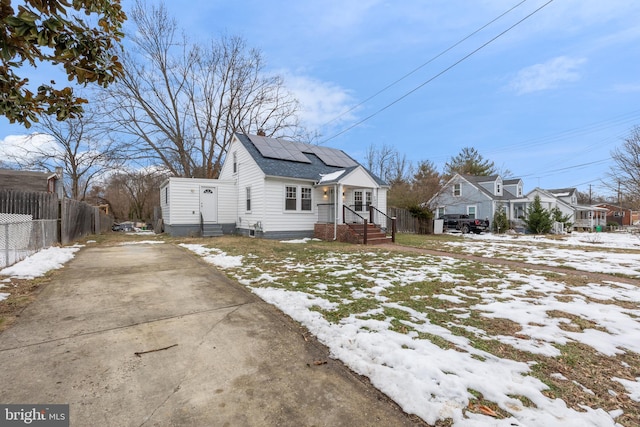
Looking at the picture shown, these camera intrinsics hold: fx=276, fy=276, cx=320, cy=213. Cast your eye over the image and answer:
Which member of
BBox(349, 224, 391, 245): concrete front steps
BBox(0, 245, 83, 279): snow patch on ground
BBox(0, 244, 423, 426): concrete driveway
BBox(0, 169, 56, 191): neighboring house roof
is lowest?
BBox(0, 244, 423, 426): concrete driveway

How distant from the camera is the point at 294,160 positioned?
593 inches

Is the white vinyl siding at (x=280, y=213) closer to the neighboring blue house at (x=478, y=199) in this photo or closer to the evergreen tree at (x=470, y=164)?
the neighboring blue house at (x=478, y=199)

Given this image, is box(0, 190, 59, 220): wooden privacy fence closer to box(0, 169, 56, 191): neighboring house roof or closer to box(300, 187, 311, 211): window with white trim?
box(0, 169, 56, 191): neighboring house roof

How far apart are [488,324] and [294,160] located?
12.9 metres

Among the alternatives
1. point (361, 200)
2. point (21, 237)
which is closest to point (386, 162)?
point (361, 200)

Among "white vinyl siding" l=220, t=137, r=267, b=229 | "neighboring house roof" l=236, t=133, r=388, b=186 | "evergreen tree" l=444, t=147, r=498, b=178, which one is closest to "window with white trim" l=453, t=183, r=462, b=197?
"evergreen tree" l=444, t=147, r=498, b=178

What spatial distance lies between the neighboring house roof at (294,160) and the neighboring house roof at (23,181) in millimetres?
10281

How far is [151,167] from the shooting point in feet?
80.4

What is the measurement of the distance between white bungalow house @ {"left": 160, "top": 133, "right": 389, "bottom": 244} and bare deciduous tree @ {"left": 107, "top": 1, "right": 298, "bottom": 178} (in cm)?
847

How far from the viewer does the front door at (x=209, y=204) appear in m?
15.2

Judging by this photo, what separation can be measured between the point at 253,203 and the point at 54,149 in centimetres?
2111

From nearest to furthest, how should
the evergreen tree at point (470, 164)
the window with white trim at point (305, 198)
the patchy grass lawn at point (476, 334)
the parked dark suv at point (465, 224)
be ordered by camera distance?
the patchy grass lawn at point (476, 334) < the window with white trim at point (305, 198) < the parked dark suv at point (465, 224) < the evergreen tree at point (470, 164)

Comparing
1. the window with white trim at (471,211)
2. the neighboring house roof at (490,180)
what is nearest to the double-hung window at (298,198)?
the window with white trim at (471,211)

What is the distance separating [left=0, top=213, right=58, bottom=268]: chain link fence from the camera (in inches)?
242
